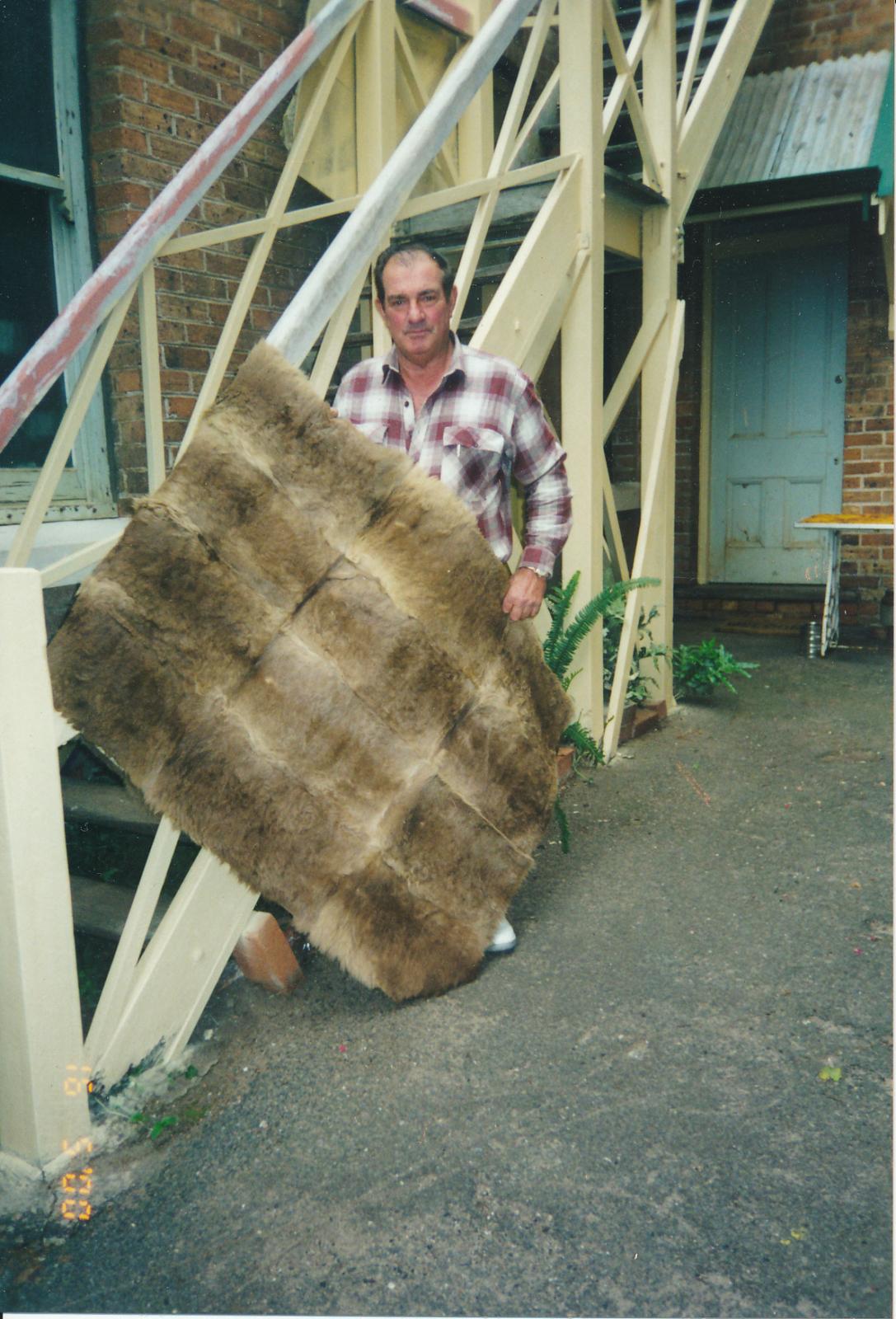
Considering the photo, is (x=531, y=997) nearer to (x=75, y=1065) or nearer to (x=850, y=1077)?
(x=850, y=1077)

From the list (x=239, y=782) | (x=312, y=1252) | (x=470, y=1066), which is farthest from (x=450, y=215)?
(x=312, y=1252)

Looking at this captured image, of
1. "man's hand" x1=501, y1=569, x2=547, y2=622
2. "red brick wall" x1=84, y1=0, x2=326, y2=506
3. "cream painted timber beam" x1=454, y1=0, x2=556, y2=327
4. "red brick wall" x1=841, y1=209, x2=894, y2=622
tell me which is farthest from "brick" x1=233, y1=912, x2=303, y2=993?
"red brick wall" x1=841, y1=209, x2=894, y2=622

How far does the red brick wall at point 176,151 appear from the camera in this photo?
11.8 feet

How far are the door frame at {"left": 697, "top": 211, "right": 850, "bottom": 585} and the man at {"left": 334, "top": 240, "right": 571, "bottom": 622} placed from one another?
16.5 ft

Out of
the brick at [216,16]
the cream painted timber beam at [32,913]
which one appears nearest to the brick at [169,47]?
the brick at [216,16]

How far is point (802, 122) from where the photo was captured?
247 inches

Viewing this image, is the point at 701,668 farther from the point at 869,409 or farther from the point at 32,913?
the point at 32,913

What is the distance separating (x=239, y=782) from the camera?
2053 millimetres

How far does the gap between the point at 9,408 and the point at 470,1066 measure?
1.80 metres

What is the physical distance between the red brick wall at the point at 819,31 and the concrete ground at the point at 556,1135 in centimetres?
599

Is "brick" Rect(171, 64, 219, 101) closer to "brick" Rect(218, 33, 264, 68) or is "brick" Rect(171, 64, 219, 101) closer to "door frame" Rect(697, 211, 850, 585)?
"brick" Rect(218, 33, 264, 68)

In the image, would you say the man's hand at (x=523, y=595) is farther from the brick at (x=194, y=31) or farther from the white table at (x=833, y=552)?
the white table at (x=833, y=552)

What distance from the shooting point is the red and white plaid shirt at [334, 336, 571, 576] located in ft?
8.36

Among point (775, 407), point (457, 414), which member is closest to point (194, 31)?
point (457, 414)
